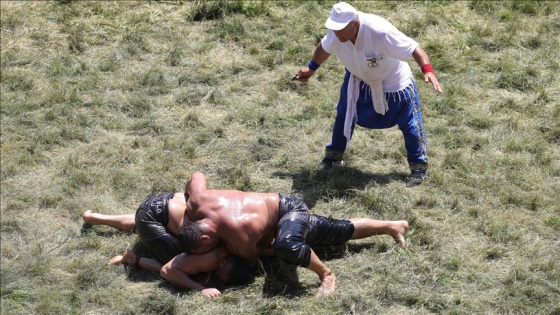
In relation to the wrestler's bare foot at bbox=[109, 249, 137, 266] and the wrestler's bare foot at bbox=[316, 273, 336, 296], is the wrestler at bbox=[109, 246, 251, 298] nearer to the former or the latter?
the wrestler's bare foot at bbox=[109, 249, 137, 266]

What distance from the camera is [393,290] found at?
19.3 ft

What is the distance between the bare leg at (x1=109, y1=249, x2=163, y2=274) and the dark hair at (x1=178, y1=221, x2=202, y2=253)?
35cm

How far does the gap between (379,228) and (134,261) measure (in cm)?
176

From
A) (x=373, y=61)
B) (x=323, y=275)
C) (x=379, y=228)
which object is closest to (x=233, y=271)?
(x=323, y=275)

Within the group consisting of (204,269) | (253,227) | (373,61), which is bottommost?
(204,269)

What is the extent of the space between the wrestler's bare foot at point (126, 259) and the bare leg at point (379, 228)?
1581 mm

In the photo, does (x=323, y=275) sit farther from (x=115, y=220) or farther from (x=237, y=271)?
(x=115, y=220)

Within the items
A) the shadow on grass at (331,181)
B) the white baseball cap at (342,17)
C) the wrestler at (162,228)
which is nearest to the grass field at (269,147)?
the shadow on grass at (331,181)

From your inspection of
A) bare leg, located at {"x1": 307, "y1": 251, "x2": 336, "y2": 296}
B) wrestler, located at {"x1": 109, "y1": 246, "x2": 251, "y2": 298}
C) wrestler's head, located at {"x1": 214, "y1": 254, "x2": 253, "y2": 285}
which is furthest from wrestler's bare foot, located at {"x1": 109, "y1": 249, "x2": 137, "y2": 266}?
bare leg, located at {"x1": 307, "y1": 251, "x2": 336, "y2": 296}

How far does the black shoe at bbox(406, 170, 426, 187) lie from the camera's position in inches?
281

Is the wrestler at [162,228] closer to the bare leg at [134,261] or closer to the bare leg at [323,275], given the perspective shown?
the bare leg at [134,261]

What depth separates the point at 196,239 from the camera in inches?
239

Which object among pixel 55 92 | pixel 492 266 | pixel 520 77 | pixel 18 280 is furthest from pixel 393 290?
pixel 55 92

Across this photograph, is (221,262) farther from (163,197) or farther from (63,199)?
(63,199)
